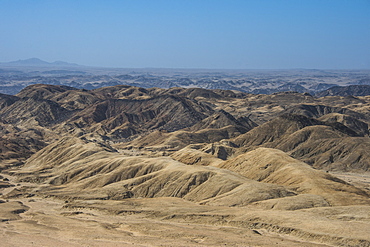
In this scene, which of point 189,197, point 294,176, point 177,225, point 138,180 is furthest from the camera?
point 138,180

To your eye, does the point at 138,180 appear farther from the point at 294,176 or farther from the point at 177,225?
the point at 294,176

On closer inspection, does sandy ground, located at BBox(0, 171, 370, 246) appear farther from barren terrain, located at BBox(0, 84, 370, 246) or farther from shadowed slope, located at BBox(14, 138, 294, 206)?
shadowed slope, located at BBox(14, 138, 294, 206)

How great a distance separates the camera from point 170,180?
3863 inches

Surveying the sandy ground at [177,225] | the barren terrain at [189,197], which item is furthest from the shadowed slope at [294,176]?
the sandy ground at [177,225]

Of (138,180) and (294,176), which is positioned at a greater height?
(294,176)

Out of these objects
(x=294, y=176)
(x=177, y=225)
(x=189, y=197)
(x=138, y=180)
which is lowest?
(x=189, y=197)

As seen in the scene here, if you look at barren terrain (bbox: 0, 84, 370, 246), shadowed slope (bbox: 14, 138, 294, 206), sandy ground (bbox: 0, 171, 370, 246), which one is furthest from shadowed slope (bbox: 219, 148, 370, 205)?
sandy ground (bbox: 0, 171, 370, 246)

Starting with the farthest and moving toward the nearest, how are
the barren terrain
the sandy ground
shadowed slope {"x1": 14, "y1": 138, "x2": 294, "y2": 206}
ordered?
1. shadowed slope {"x1": 14, "y1": 138, "x2": 294, "y2": 206}
2. the barren terrain
3. the sandy ground

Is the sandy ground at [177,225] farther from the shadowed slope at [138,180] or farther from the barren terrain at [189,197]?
the shadowed slope at [138,180]

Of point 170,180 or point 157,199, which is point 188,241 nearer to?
point 157,199

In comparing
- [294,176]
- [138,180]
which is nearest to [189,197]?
[138,180]

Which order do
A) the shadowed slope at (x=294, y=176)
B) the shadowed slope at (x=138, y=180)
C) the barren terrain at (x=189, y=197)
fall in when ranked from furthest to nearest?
the shadowed slope at (x=138, y=180) < the shadowed slope at (x=294, y=176) < the barren terrain at (x=189, y=197)

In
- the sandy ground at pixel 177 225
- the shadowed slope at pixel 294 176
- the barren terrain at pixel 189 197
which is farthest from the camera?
the shadowed slope at pixel 294 176

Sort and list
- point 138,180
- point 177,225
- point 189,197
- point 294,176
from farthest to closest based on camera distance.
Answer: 1. point 138,180
2. point 294,176
3. point 189,197
4. point 177,225
